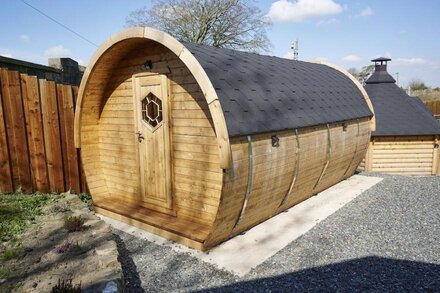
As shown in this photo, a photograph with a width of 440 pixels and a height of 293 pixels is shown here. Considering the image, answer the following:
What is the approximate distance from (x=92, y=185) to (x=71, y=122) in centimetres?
152

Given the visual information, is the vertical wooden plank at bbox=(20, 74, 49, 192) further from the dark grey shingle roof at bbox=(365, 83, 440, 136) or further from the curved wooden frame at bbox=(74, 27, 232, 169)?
the dark grey shingle roof at bbox=(365, 83, 440, 136)

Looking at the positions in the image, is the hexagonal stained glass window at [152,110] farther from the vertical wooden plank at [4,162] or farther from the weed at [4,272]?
the weed at [4,272]

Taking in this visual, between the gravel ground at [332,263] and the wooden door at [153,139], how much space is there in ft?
2.95

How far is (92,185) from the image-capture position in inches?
274

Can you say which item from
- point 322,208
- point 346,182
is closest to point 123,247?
point 322,208

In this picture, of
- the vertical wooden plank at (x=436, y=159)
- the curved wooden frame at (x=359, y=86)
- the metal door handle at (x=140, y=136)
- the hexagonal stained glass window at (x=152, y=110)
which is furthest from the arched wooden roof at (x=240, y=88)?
the vertical wooden plank at (x=436, y=159)

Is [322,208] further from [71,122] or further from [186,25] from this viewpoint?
[186,25]

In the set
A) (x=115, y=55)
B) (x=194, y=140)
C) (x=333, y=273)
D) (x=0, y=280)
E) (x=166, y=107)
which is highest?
(x=115, y=55)

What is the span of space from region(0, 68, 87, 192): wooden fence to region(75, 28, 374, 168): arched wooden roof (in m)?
0.86

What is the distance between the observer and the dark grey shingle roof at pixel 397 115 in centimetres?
1268

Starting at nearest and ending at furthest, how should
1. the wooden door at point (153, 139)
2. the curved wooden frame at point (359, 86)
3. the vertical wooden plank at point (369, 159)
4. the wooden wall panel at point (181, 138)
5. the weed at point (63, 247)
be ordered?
the weed at point (63, 247) < the wooden wall panel at point (181, 138) < the wooden door at point (153, 139) < the curved wooden frame at point (359, 86) < the vertical wooden plank at point (369, 159)

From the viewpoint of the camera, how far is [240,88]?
5.09 metres

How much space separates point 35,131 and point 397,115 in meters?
13.2

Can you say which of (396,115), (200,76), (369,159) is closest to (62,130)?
(200,76)
